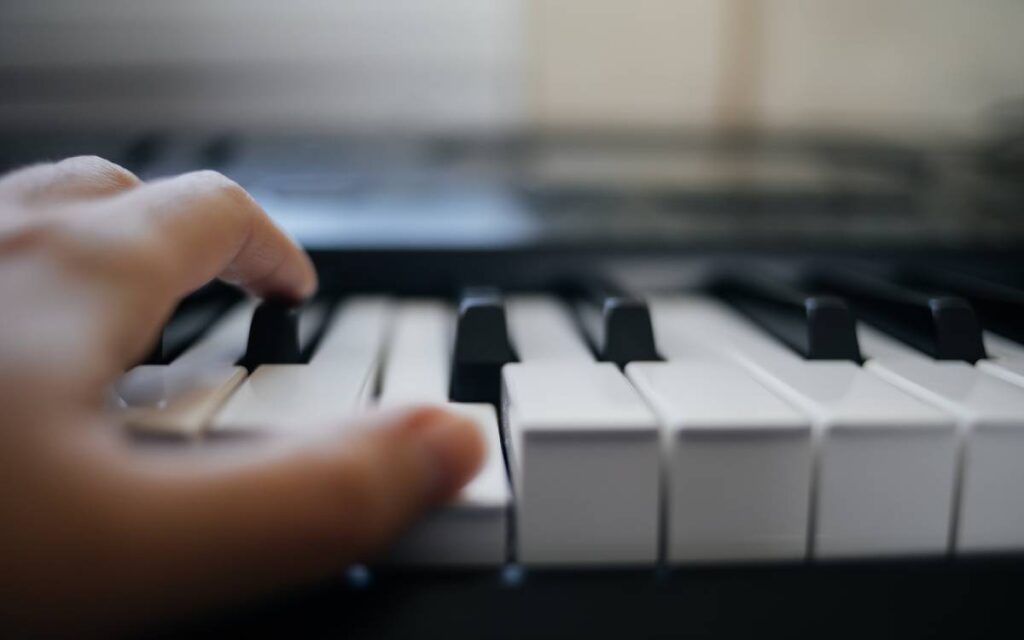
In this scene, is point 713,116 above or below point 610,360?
above

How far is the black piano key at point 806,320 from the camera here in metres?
0.52

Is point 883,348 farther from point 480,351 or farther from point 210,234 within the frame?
point 210,234

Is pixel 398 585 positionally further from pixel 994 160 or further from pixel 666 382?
pixel 994 160

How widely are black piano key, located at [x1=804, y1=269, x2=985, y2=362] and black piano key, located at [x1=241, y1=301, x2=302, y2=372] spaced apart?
0.43 m

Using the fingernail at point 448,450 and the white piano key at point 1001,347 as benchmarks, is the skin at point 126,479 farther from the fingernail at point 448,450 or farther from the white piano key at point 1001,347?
the white piano key at point 1001,347

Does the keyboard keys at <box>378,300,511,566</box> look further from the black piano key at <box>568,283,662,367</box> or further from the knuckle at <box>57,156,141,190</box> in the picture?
the knuckle at <box>57,156,141,190</box>

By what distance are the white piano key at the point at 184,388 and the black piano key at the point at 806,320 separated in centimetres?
A: 38

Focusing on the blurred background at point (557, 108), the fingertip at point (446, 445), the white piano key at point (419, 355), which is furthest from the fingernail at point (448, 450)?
the blurred background at point (557, 108)

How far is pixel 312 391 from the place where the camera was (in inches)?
17.7

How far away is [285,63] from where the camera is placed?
0.84 metres

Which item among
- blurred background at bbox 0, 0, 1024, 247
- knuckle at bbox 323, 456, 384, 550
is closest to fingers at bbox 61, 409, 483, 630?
knuckle at bbox 323, 456, 384, 550

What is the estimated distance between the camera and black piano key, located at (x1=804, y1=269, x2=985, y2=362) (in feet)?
1.71

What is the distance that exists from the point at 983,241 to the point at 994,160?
12 centimetres

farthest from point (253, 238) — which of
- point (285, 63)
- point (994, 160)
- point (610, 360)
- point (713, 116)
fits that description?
point (994, 160)
